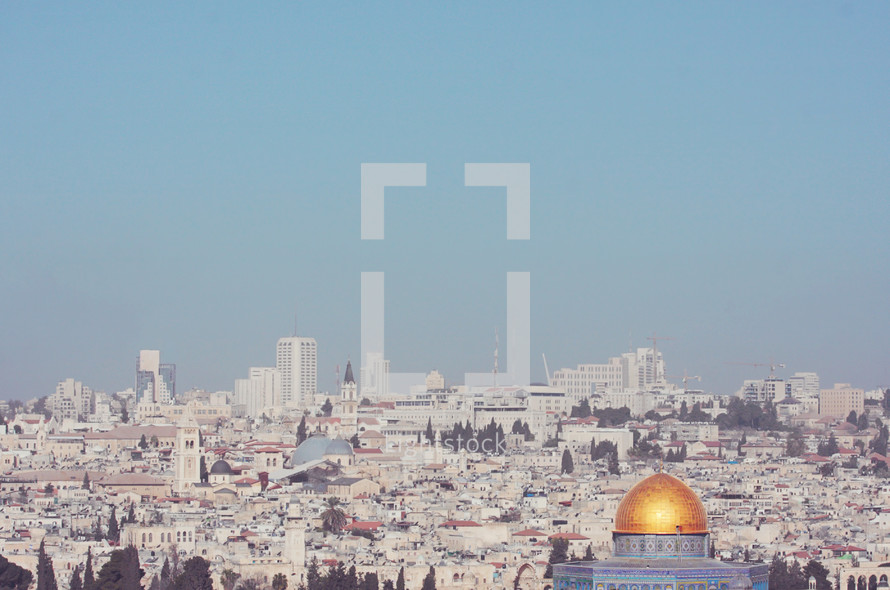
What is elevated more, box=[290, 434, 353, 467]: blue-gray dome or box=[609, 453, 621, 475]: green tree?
box=[290, 434, 353, 467]: blue-gray dome

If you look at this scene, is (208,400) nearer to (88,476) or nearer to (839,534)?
(88,476)

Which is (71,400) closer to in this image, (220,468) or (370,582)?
(220,468)

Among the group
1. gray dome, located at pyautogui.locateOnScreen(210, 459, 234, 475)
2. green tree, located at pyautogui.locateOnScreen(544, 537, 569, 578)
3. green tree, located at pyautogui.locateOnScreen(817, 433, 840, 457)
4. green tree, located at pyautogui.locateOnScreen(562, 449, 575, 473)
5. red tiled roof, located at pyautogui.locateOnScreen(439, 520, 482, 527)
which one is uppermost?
green tree, located at pyautogui.locateOnScreen(817, 433, 840, 457)

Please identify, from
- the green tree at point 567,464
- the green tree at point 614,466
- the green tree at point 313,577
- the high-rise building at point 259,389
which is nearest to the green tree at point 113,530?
the green tree at point 313,577

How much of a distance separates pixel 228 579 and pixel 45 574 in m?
3.09

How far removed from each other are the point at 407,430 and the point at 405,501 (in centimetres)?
2878

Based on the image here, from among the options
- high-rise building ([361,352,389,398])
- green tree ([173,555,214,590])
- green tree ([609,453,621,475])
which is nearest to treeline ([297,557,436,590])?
green tree ([173,555,214,590])

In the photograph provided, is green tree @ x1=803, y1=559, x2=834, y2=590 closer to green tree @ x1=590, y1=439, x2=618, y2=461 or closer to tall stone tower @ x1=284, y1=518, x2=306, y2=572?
Answer: tall stone tower @ x1=284, y1=518, x2=306, y2=572

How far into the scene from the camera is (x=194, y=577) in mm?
34562

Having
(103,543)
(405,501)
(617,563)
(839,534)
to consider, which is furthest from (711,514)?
(617,563)

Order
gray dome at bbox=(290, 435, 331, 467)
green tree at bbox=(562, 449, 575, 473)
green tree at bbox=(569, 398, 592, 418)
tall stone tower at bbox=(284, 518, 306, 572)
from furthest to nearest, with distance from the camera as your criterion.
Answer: green tree at bbox=(569, 398, 592, 418), green tree at bbox=(562, 449, 575, 473), gray dome at bbox=(290, 435, 331, 467), tall stone tower at bbox=(284, 518, 306, 572)

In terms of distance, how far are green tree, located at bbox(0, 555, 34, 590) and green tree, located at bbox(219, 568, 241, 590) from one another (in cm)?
328

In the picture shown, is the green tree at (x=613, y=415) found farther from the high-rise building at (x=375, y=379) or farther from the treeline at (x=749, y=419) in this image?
the high-rise building at (x=375, y=379)

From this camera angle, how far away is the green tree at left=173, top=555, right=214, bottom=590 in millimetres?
34000
